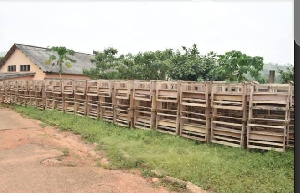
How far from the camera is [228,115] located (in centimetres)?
823

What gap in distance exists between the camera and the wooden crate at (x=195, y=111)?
Result: 8156 millimetres

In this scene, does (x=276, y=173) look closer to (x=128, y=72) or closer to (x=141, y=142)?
(x=141, y=142)

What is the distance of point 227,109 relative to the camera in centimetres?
820

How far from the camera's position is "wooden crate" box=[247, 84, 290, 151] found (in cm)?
678

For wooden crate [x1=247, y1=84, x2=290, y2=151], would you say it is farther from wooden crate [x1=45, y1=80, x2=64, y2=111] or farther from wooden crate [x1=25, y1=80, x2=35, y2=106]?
wooden crate [x1=25, y1=80, x2=35, y2=106]

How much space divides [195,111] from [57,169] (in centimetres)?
487

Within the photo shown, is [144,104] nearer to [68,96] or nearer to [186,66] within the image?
[68,96]

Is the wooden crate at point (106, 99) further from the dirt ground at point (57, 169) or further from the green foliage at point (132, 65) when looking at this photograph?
the green foliage at point (132, 65)

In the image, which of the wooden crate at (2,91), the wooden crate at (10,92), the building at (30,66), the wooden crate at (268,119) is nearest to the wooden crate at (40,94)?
the wooden crate at (10,92)

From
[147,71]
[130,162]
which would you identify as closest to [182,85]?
[130,162]

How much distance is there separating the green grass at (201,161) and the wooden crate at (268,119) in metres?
0.30

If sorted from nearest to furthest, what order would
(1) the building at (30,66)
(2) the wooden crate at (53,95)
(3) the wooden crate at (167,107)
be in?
(3) the wooden crate at (167,107) → (2) the wooden crate at (53,95) → (1) the building at (30,66)

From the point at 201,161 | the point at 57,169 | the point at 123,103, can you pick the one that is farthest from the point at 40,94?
the point at 201,161

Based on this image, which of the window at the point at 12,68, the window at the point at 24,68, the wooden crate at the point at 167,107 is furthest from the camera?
the window at the point at 12,68
